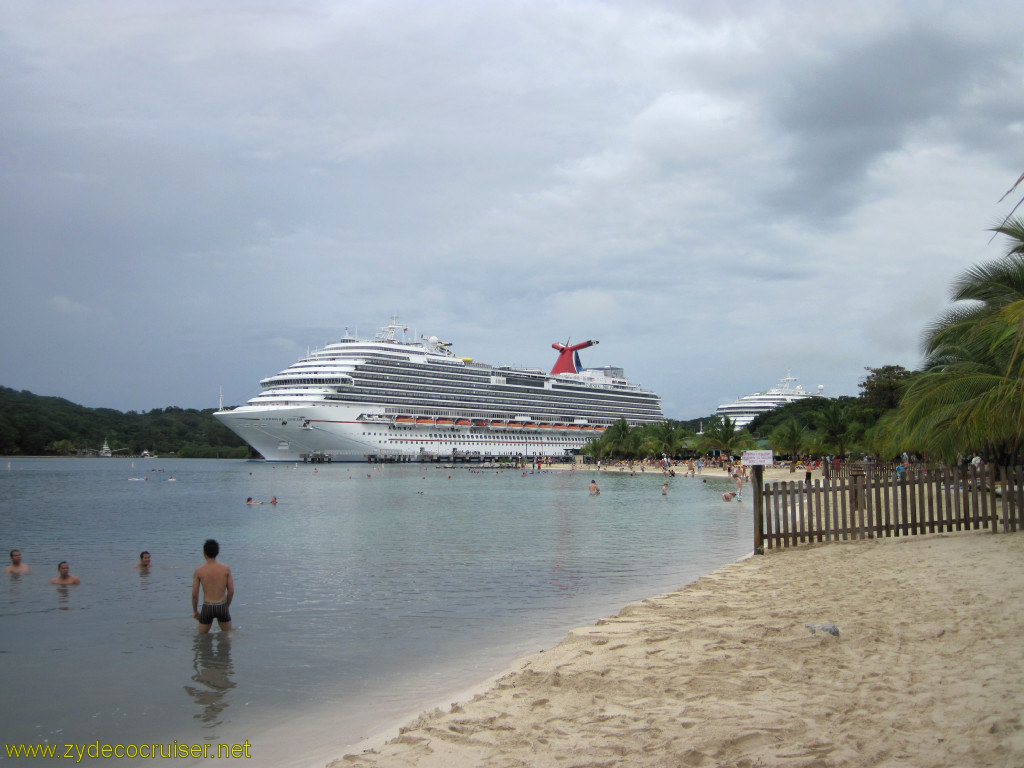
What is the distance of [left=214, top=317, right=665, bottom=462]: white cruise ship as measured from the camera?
7175 cm

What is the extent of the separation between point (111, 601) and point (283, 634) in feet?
12.1

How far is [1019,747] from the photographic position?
314 cm

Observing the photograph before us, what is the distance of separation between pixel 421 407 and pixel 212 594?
7362 centimetres

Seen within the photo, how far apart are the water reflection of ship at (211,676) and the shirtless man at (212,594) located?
0.43 feet

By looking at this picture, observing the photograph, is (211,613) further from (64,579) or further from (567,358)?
(567,358)

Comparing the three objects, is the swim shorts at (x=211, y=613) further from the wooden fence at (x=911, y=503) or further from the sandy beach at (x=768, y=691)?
the wooden fence at (x=911, y=503)

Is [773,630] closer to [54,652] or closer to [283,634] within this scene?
[283,634]

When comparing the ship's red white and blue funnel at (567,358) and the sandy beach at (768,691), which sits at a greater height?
the ship's red white and blue funnel at (567,358)

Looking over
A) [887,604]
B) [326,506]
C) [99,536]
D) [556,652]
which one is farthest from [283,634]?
[326,506]

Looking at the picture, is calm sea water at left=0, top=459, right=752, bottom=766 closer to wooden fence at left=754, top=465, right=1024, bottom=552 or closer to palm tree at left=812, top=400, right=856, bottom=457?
wooden fence at left=754, top=465, right=1024, bottom=552

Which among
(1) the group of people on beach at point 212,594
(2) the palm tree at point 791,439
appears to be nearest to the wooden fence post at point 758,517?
(1) the group of people on beach at point 212,594
